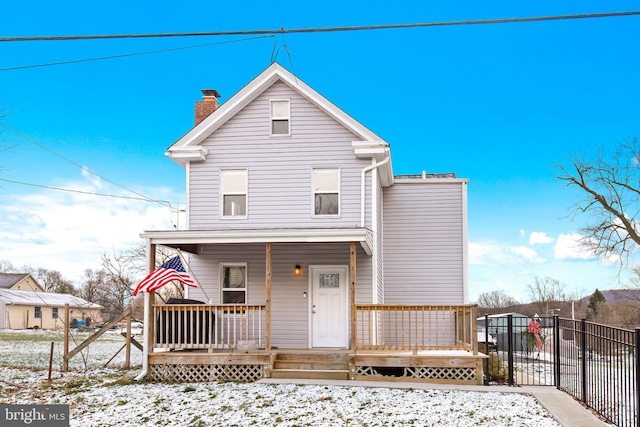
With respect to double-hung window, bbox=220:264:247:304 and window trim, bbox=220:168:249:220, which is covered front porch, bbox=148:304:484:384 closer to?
double-hung window, bbox=220:264:247:304

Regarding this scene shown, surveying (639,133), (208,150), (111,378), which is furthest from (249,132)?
(639,133)

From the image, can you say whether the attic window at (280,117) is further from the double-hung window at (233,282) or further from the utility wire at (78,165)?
the utility wire at (78,165)

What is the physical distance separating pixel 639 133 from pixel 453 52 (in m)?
12.0

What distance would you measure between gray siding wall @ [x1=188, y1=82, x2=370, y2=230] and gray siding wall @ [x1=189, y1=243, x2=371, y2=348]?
26.9 inches

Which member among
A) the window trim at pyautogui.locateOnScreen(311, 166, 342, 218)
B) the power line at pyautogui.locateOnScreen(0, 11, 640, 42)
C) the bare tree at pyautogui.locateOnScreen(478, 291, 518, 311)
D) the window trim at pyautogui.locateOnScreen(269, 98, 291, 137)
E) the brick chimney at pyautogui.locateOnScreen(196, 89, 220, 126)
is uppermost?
the brick chimney at pyautogui.locateOnScreen(196, 89, 220, 126)

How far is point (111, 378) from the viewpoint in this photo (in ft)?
41.3

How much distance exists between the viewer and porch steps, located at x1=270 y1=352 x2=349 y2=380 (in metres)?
12.0

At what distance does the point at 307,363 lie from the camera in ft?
40.6

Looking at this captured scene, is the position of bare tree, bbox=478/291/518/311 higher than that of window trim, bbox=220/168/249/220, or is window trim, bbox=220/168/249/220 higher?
window trim, bbox=220/168/249/220

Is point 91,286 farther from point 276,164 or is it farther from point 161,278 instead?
point 161,278

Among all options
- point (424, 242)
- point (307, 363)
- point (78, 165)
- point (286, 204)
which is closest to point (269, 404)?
point (307, 363)

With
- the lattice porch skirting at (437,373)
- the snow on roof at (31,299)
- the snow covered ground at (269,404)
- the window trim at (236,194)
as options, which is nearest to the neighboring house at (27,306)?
the snow on roof at (31,299)

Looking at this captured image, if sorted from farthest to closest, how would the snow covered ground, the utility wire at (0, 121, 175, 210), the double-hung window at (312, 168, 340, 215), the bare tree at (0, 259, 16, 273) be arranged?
the bare tree at (0, 259, 16, 273)
the utility wire at (0, 121, 175, 210)
the double-hung window at (312, 168, 340, 215)
the snow covered ground

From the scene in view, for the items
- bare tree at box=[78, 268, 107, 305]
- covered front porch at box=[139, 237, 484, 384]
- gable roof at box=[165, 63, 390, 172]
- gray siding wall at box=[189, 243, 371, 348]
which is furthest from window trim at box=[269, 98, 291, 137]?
bare tree at box=[78, 268, 107, 305]
